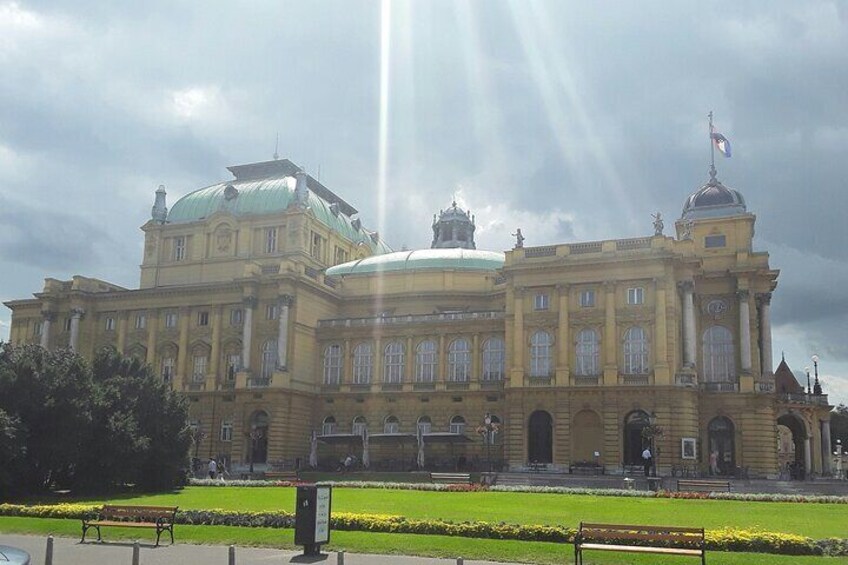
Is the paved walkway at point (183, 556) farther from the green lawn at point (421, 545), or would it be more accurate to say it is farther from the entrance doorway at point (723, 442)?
the entrance doorway at point (723, 442)

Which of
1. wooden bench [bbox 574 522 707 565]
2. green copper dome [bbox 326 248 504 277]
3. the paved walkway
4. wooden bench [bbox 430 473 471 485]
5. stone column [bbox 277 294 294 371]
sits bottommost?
the paved walkway

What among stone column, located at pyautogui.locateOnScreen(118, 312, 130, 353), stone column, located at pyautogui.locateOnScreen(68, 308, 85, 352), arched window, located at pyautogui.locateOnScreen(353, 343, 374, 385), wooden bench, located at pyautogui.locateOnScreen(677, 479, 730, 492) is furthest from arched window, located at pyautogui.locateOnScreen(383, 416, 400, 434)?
stone column, located at pyautogui.locateOnScreen(68, 308, 85, 352)

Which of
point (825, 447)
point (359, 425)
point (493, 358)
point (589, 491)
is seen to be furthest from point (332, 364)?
point (825, 447)

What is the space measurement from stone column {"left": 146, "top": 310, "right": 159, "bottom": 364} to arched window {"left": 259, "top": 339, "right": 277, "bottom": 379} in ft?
40.1

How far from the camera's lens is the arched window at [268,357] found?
78.3m

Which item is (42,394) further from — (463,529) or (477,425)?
(477,425)

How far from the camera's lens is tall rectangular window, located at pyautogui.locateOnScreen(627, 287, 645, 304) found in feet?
220

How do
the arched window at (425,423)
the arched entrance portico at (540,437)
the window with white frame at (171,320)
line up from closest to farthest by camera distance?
the arched entrance portico at (540,437)
the arched window at (425,423)
the window with white frame at (171,320)

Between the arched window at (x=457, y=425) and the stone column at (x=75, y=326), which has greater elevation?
the stone column at (x=75, y=326)

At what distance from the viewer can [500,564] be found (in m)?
21.9

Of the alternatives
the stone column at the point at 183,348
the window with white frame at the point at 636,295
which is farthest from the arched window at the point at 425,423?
the stone column at the point at 183,348

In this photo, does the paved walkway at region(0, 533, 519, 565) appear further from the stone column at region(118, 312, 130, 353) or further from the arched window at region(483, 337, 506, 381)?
the stone column at region(118, 312, 130, 353)

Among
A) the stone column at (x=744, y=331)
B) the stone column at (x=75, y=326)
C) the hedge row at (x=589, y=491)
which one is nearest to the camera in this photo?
the hedge row at (x=589, y=491)

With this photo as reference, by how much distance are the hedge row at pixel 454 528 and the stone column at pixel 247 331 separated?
144 feet
